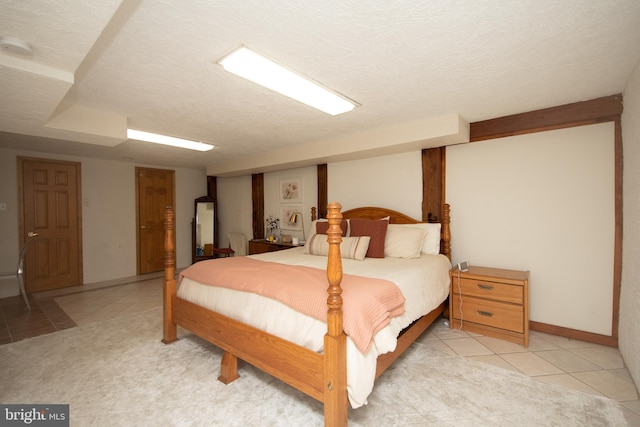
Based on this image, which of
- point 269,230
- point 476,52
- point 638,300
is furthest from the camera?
point 269,230

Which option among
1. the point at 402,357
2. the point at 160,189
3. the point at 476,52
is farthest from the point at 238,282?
the point at 160,189

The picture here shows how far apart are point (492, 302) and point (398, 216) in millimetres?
1457

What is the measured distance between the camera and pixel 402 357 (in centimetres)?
244

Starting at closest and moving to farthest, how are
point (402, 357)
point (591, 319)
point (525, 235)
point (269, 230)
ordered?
1. point (402, 357)
2. point (591, 319)
3. point (525, 235)
4. point (269, 230)

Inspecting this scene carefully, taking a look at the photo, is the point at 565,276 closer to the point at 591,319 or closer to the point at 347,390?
the point at 591,319

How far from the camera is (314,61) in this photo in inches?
74.2

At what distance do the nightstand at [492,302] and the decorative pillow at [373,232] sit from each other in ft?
2.63

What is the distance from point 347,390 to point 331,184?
3.34 meters

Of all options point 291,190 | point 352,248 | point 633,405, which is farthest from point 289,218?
point 633,405

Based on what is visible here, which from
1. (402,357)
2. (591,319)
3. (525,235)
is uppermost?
(525,235)

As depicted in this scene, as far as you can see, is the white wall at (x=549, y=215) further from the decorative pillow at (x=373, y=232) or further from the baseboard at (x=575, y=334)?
the decorative pillow at (x=373, y=232)

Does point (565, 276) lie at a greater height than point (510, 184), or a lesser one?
lesser

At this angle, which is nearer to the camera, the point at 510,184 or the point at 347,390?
the point at 347,390

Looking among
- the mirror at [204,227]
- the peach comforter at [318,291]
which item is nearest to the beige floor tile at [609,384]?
the peach comforter at [318,291]
